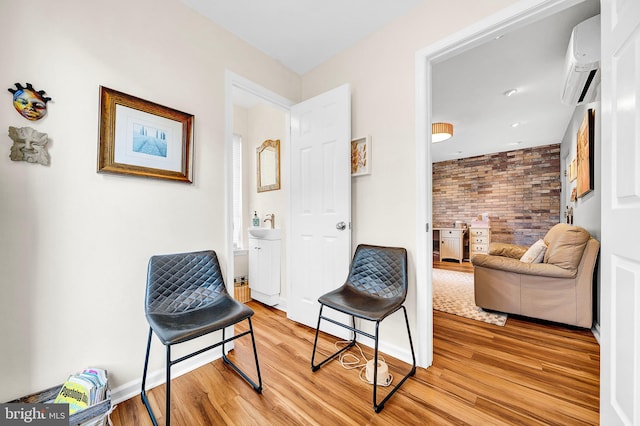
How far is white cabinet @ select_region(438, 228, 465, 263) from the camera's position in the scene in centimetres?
587

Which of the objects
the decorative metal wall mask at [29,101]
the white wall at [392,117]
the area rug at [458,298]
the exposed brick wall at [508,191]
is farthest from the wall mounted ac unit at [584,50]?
the exposed brick wall at [508,191]

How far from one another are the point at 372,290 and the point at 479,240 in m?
5.06

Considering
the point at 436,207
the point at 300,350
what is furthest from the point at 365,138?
the point at 436,207

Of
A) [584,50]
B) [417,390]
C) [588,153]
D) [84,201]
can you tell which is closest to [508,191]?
[588,153]

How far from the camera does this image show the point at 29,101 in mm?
1226

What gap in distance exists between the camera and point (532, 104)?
3.40m

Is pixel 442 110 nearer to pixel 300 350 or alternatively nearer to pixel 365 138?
pixel 365 138

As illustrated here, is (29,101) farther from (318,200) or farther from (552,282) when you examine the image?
(552,282)

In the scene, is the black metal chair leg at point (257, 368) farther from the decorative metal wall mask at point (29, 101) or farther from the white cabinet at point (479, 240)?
the white cabinet at point (479, 240)

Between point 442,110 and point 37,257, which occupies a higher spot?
point 442,110

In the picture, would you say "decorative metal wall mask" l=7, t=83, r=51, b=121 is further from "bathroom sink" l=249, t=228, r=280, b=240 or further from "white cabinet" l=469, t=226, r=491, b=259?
"white cabinet" l=469, t=226, r=491, b=259

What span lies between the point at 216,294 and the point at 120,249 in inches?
24.7

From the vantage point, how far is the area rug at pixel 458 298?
270 cm

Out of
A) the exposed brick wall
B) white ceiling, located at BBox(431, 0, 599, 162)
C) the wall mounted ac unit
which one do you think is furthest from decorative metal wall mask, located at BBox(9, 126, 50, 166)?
the exposed brick wall
